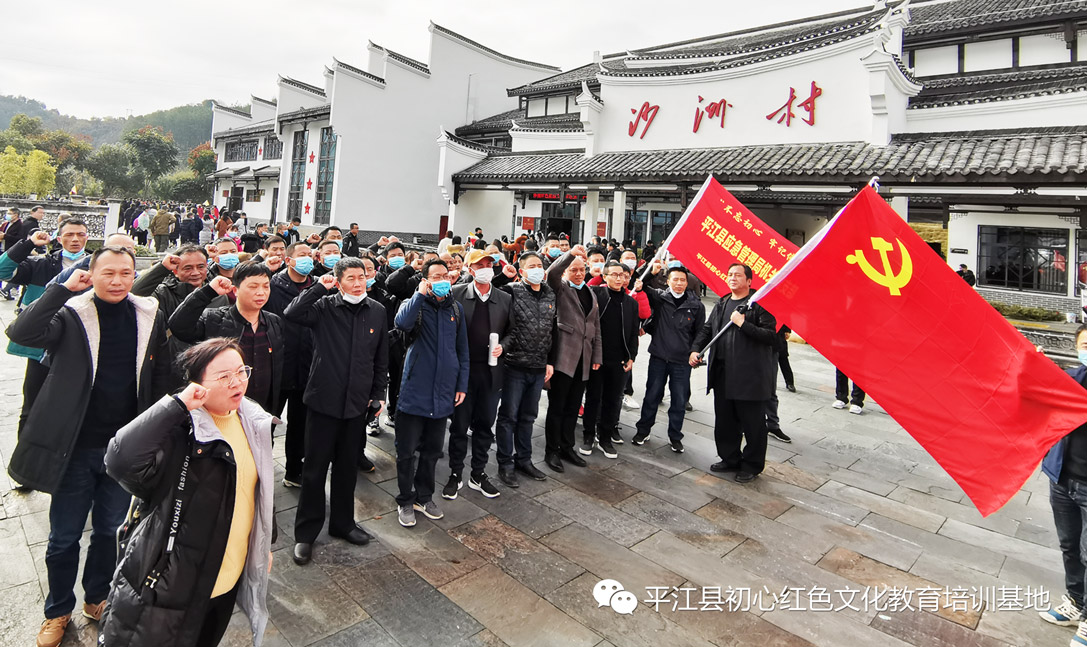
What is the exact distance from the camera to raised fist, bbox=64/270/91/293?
2.71m

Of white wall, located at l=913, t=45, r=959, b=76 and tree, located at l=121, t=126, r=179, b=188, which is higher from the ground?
tree, located at l=121, t=126, r=179, b=188

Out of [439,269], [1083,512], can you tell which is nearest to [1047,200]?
[1083,512]

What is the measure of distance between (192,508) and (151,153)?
58.7 metres

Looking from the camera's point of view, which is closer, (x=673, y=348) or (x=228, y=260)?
(x=228, y=260)

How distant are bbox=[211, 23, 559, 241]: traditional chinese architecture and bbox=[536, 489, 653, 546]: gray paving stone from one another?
1993 cm

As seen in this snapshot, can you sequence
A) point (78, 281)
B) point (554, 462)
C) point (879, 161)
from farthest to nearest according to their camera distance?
point (879, 161), point (554, 462), point (78, 281)

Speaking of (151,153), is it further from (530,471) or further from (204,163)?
(530,471)

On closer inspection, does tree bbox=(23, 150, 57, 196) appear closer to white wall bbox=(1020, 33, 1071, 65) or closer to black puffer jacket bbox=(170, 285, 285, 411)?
black puffer jacket bbox=(170, 285, 285, 411)

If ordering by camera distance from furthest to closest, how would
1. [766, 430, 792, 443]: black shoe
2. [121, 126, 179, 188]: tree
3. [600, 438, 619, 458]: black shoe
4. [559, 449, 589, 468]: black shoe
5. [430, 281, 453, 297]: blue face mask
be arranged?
[121, 126, 179, 188]: tree < [766, 430, 792, 443]: black shoe < [600, 438, 619, 458]: black shoe < [559, 449, 589, 468]: black shoe < [430, 281, 453, 297]: blue face mask

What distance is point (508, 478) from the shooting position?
15.6ft

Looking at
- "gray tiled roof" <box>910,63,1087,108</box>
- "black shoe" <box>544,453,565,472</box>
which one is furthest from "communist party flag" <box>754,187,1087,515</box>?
"gray tiled roof" <box>910,63,1087,108</box>

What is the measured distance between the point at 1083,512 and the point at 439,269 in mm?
4314

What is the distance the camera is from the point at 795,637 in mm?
3035

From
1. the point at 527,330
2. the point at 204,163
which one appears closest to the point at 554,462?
the point at 527,330
